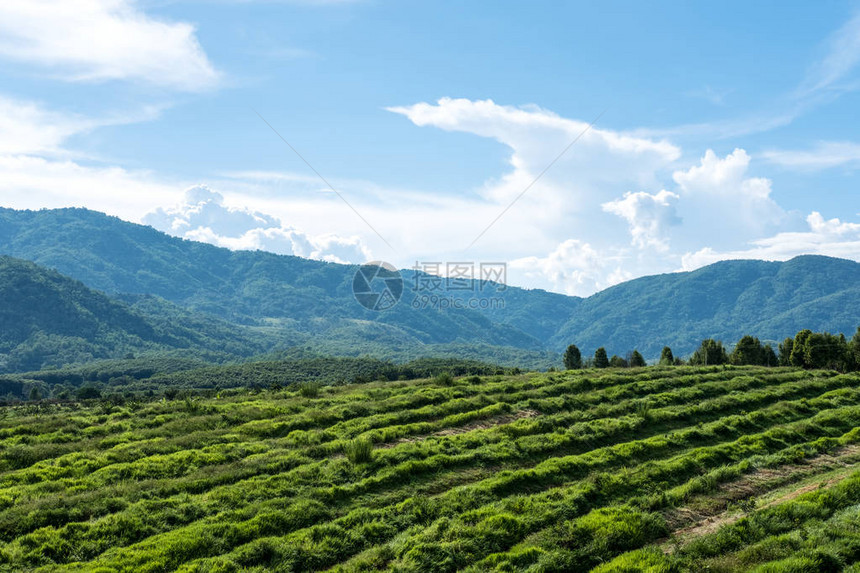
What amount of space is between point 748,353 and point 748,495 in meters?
67.7

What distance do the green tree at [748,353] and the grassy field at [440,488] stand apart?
4492cm

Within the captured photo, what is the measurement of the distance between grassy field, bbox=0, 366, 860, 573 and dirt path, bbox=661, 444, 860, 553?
0.28ft

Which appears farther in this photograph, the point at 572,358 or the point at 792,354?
the point at 572,358

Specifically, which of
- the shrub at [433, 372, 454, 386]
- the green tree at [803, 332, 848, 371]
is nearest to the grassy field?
the shrub at [433, 372, 454, 386]

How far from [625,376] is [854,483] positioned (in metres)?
28.7

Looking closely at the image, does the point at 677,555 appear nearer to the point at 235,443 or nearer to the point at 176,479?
the point at 176,479

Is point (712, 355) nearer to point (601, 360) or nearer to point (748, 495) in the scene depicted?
point (601, 360)

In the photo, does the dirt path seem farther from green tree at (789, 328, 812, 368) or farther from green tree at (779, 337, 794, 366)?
green tree at (779, 337, 794, 366)

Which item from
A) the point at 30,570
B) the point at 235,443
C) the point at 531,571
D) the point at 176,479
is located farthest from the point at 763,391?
the point at 30,570

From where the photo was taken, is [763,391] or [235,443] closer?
[235,443]

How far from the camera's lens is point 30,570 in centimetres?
1319

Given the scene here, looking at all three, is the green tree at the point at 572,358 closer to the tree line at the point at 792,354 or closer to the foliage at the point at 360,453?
the tree line at the point at 792,354

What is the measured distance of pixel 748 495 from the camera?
1858 centimetres

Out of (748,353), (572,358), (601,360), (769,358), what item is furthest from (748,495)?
(769,358)
